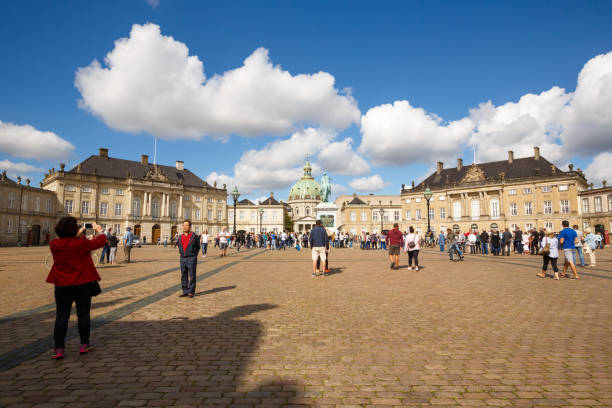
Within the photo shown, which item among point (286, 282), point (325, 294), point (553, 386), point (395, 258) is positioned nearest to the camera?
point (553, 386)

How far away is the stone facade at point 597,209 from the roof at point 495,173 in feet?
16.3

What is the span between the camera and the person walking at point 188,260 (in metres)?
7.70

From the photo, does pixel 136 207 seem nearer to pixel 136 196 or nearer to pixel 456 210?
pixel 136 196

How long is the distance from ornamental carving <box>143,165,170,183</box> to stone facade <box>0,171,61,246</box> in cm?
Answer: 1487

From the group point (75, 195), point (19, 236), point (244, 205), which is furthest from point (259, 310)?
point (244, 205)

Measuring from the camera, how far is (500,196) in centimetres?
5931

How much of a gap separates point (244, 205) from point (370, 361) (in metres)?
98.0

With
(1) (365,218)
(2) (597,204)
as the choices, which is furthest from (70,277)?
(1) (365,218)

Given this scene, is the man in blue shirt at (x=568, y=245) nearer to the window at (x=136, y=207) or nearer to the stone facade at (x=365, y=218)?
the window at (x=136, y=207)

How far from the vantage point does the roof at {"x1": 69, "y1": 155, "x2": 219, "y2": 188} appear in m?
58.3

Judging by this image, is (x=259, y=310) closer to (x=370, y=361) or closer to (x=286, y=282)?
(x=370, y=361)

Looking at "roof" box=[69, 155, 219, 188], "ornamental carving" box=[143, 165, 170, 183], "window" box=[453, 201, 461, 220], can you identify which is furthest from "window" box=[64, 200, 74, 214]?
"window" box=[453, 201, 461, 220]

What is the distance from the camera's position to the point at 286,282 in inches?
392

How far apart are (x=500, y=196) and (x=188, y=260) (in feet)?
206
